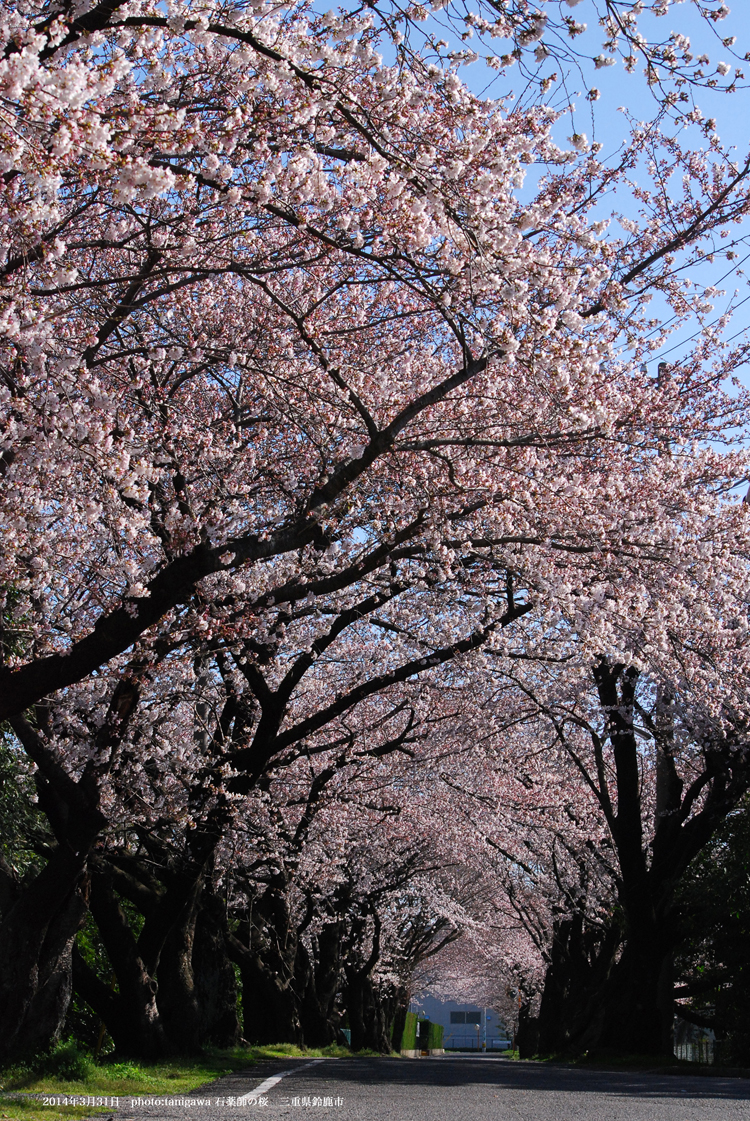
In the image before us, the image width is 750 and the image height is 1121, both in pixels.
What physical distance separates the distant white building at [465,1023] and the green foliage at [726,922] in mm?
94602

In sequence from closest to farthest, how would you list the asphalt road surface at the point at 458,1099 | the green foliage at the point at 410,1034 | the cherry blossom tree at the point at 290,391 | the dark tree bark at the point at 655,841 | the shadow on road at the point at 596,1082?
the cherry blossom tree at the point at 290,391
the asphalt road surface at the point at 458,1099
the shadow on road at the point at 596,1082
the dark tree bark at the point at 655,841
the green foliage at the point at 410,1034

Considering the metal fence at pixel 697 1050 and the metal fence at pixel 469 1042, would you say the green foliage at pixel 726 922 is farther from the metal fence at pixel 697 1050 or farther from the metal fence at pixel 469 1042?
the metal fence at pixel 469 1042

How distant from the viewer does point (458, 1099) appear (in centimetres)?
1036

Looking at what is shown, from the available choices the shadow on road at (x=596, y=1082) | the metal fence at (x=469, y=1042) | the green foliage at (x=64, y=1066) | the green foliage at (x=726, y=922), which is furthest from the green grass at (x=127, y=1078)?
the metal fence at (x=469, y=1042)

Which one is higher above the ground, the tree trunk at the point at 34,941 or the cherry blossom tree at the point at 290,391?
the cherry blossom tree at the point at 290,391

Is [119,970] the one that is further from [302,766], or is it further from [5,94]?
[5,94]

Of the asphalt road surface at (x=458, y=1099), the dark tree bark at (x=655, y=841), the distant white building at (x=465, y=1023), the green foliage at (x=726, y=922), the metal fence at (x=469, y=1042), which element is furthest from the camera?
the distant white building at (x=465, y=1023)

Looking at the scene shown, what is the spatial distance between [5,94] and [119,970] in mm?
11684

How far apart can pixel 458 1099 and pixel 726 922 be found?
31.3 feet

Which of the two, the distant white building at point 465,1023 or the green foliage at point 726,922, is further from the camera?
the distant white building at point 465,1023

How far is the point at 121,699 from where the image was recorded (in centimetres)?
1066

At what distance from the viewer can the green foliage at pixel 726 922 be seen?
1708 cm

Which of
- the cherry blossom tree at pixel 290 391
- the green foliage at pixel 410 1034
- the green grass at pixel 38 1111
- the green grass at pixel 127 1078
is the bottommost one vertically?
the green foliage at pixel 410 1034

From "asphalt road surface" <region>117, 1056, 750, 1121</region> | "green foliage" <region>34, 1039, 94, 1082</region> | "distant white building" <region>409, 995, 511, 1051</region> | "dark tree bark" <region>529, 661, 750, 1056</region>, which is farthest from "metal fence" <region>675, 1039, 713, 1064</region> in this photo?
"distant white building" <region>409, 995, 511, 1051</region>
